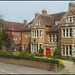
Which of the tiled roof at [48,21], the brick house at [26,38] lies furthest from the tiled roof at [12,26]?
the tiled roof at [48,21]

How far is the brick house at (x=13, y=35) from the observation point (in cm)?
4648

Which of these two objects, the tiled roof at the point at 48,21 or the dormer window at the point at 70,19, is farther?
the tiled roof at the point at 48,21

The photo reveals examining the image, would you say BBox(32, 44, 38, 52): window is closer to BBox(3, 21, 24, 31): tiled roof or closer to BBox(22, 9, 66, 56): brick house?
BBox(22, 9, 66, 56): brick house

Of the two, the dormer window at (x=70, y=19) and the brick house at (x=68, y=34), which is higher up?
the dormer window at (x=70, y=19)

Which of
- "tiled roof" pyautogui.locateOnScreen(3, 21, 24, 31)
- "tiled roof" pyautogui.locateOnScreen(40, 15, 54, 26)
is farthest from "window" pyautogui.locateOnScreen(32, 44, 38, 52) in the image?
"tiled roof" pyautogui.locateOnScreen(3, 21, 24, 31)

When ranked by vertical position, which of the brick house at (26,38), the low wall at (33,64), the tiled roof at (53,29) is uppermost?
the tiled roof at (53,29)

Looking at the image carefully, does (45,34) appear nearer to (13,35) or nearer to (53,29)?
(53,29)

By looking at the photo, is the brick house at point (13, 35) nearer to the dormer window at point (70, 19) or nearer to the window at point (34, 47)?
the window at point (34, 47)

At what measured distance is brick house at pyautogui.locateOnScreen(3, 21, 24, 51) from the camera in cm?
4648

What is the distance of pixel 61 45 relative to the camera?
102 feet

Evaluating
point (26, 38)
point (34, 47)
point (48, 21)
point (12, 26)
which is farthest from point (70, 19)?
point (12, 26)

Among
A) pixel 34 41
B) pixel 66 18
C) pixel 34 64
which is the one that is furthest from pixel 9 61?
pixel 66 18

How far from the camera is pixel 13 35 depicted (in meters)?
51.3

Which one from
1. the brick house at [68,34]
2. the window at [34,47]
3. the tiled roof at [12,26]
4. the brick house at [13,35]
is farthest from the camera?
the tiled roof at [12,26]
